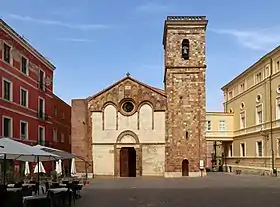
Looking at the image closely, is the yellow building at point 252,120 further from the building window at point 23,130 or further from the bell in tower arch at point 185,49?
the building window at point 23,130

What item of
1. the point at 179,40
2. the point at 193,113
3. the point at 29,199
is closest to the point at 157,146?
the point at 193,113

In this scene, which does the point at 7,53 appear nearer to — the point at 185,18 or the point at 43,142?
the point at 43,142

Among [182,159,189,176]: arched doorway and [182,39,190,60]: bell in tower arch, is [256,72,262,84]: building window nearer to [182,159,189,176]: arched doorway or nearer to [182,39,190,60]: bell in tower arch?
[182,39,190,60]: bell in tower arch

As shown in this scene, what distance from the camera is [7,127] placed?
34.2 m

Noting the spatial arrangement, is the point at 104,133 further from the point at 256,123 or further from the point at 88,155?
the point at 256,123

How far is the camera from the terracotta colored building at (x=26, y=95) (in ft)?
110

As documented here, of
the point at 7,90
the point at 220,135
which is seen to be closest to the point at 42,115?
the point at 7,90

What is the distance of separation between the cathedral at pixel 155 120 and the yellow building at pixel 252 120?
698 centimetres

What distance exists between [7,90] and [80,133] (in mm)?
12015

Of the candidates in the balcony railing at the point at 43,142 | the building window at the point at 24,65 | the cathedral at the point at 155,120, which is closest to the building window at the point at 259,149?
the cathedral at the point at 155,120

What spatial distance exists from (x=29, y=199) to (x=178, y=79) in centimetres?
3173

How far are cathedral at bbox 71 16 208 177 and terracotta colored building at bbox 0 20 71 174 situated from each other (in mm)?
3173

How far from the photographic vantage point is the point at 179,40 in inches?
1796

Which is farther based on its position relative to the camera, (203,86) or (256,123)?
(256,123)
